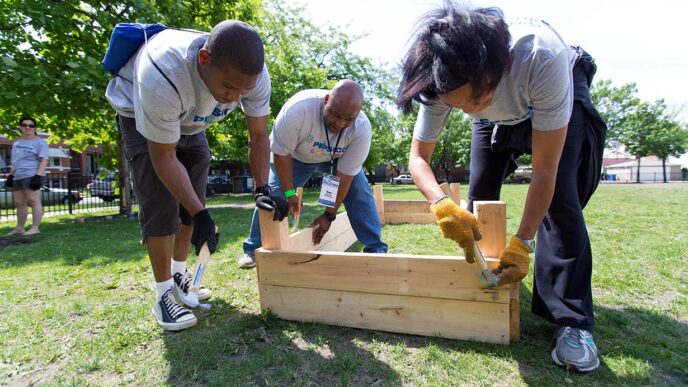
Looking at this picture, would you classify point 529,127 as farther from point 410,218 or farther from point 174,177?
point 410,218

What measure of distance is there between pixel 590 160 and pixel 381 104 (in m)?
22.8

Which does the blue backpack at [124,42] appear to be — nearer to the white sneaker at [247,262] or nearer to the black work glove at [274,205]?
the black work glove at [274,205]

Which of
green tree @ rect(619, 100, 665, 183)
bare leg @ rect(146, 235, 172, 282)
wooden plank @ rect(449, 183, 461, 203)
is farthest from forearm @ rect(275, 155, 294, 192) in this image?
green tree @ rect(619, 100, 665, 183)

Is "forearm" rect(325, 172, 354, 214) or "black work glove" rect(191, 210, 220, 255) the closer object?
"black work glove" rect(191, 210, 220, 255)

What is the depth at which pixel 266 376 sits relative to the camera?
5.40 feet

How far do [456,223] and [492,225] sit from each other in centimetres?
31

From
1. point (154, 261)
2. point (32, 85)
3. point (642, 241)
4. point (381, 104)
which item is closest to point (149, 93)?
point (154, 261)

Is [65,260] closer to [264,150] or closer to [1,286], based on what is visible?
[1,286]

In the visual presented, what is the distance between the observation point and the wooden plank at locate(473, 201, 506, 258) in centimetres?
174

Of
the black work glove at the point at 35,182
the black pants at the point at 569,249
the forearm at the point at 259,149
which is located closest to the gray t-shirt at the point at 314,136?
the forearm at the point at 259,149

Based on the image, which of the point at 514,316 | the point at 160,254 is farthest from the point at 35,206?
the point at 514,316

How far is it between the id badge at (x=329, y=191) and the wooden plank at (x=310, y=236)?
0.27 meters

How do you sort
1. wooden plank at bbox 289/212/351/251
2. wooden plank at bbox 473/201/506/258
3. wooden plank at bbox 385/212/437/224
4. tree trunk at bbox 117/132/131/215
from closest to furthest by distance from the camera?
1. wooden plank at bbox 473/201/506/258
2. wooden plank at bbox 289/212/351/251
3. wooden plank at bbox 385/212/437/224
4. tree trunk at bbox 117/132/131/215

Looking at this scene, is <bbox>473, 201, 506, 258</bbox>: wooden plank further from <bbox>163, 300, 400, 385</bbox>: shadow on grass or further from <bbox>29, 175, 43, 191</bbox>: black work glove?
<bbox>29, 175, 43, 191</bbox>: black work glove
